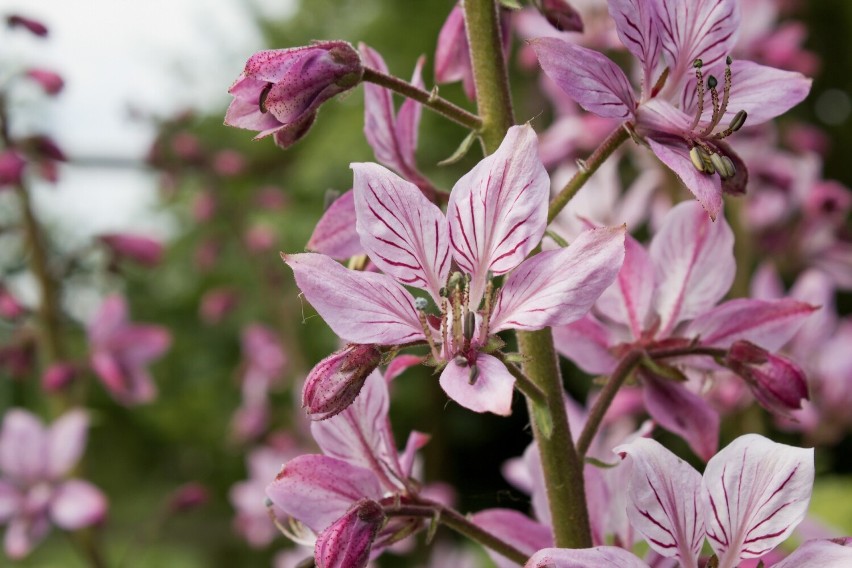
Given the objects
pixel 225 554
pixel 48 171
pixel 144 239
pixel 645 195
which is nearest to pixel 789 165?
pixel 645 195

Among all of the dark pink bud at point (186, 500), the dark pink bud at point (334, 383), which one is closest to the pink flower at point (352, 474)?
the dark pink bud at point (334, 383)

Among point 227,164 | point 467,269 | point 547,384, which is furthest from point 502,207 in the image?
point 227,164

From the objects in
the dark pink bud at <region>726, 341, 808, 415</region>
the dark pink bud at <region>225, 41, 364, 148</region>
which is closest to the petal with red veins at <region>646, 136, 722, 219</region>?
the dark pink bud at <region>726, 341, 808, 415</region>

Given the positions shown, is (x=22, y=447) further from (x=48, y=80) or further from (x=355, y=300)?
(x=355, y=300)

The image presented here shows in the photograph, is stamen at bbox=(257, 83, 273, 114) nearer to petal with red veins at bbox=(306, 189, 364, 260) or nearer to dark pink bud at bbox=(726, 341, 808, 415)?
petal with red veins at bbox=(306, 189, 364, 260)

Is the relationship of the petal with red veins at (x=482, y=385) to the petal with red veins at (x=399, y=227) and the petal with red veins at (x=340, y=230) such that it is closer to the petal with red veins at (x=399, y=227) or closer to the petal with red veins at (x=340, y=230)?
the petal with red veins at (x=399, y=227)

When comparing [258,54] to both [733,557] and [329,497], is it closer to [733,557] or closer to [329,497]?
[329,497]
